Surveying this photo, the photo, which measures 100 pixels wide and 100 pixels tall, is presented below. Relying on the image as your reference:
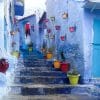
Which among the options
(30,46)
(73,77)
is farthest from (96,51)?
(30,46)

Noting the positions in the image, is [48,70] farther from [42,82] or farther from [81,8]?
[81,8]

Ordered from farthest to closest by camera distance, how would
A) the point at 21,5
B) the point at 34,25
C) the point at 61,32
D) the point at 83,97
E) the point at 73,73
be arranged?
the point at 34,25
the point at 21,5
the point at 61,32
the point at 73,73
the point at 83,97

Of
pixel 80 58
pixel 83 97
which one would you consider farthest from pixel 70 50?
pixel 83 97

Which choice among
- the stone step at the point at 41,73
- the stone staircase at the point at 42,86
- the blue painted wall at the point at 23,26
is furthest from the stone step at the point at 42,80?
the blue painted wall at the point at 23,26

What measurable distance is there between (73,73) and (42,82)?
1.24 meters

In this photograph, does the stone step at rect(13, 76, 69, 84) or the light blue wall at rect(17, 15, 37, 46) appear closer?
the stone step at rect(13, 76, 69, 84)

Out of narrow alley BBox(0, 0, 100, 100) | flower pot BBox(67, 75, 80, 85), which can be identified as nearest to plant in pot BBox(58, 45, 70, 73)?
narrow alley BBox(0, 0, 100, 100)

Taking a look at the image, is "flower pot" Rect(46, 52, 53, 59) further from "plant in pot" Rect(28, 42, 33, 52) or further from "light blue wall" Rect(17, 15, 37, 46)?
"light blue wall" Rect(17, 15, 37, 46)

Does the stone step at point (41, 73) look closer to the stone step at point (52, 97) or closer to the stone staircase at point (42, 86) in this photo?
the stone staircase at point (42, 86)

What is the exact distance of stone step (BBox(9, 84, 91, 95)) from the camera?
34.5ft

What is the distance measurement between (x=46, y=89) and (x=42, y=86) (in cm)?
28

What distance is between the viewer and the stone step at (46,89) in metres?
10.5

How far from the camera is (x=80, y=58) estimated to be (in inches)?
475

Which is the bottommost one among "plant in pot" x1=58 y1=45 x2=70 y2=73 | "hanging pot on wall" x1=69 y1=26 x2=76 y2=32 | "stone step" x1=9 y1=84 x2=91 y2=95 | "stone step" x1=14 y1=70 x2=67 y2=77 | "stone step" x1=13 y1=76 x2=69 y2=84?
"stone step" x1=9 y1=84 x2=91 y2=95
